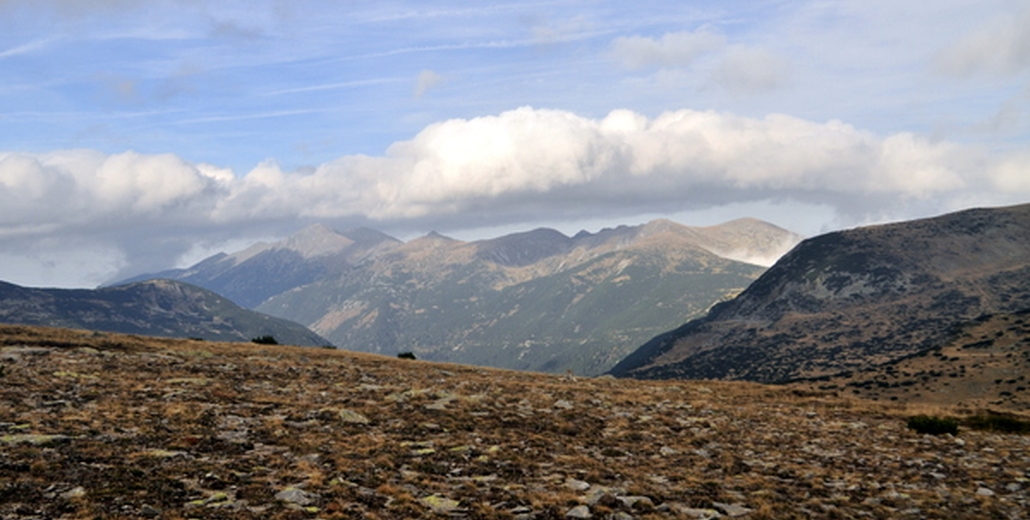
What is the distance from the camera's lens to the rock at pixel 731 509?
16.5m

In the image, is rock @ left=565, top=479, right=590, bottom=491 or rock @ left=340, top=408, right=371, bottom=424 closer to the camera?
rock @ left=565, top=479, right=590, bottom=491

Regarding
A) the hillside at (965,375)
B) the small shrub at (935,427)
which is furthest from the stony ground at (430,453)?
the hillside at (965,375)

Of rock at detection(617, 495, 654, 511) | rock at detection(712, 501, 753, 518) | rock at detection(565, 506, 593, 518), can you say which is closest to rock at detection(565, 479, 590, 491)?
rock at detection(617, 495, 654, 511)

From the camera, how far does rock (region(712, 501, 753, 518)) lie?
1650cm

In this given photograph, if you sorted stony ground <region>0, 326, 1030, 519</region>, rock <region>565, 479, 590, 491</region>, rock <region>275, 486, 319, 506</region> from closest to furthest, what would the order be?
rock <region>275, 486, 319, 506</region>
stony ground <region>0, 326, 1030, 519</region>
rock <region>565, 479, 590, 491</region>

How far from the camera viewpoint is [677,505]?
16969mm

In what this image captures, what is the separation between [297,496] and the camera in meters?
A: 15.5

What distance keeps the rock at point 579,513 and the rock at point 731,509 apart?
144 inches

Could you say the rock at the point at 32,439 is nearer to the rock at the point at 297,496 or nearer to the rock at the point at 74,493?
the rock at the point at 74,493

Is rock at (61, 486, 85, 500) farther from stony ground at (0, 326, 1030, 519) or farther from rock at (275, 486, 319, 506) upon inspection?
rock at (275, 486, 319, 506)

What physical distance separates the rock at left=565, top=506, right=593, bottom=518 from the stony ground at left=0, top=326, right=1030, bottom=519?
2.1 inches

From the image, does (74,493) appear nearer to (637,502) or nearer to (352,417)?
(352,417)

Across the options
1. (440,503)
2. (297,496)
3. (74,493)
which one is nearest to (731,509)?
(440,503)

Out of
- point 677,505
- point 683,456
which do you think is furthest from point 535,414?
point 677,505
